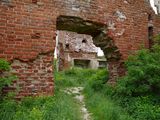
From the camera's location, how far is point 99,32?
750 centimetres

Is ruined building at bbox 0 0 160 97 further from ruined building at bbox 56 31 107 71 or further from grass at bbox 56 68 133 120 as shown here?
ruined building at bbox 56 31 107 71

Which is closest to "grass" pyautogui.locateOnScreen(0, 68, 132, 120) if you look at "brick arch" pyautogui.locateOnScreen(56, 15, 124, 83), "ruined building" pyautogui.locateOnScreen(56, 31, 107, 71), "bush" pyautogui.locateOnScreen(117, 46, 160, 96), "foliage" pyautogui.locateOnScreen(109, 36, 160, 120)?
"foliage" pyautogui.locateOnScreen(109, 36, 160, 120)

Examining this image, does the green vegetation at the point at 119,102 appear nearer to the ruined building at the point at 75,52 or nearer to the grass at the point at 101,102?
the grass at the point at 101,102

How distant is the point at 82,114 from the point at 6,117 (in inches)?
84.7

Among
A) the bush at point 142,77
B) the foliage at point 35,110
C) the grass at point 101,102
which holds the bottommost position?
the grass at point 101,102

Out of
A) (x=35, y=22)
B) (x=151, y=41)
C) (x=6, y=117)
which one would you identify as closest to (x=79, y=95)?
(x=151, y=41)

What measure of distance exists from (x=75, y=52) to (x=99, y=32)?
10320mm

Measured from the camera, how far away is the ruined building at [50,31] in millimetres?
5804

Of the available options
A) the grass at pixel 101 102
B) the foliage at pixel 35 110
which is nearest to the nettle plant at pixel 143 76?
the grass at pixel 101 102

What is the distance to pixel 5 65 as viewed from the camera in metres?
5.38

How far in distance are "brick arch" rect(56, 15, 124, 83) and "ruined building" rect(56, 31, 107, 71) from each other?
936 cm

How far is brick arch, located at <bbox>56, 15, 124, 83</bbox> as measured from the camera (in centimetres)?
688

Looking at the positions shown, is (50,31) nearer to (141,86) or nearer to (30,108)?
(30,108)

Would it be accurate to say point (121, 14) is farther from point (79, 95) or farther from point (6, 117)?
point (6, 117)
